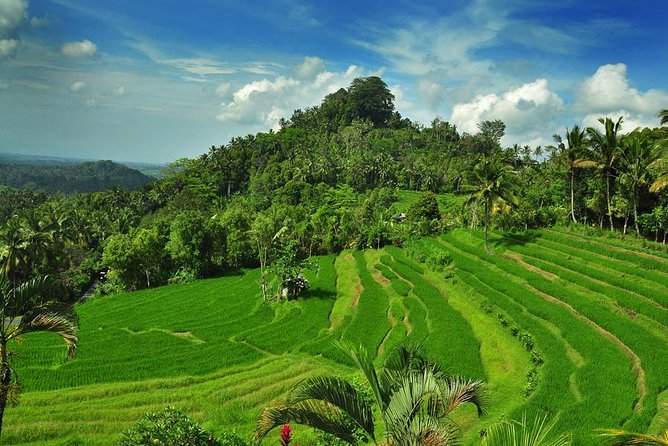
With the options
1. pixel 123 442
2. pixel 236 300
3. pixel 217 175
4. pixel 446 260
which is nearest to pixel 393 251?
pixel 446 260

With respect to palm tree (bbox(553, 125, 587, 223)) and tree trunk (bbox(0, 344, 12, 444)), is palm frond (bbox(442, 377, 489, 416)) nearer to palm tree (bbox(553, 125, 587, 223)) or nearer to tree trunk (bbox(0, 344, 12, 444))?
tree trunk (bbox(0, 344, 12, 444))

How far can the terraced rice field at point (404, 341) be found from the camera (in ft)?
55.3

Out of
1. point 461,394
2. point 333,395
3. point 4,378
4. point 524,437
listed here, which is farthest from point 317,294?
point 524,437

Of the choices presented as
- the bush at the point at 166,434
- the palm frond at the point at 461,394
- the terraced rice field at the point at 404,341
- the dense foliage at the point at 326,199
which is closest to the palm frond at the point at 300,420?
the palm frond at the point at 461,394

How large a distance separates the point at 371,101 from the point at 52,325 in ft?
485

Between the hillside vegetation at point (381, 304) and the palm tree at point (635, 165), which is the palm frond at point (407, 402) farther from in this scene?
the palm tree at point (635, 165)

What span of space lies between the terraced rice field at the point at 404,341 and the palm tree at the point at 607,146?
7.18 m

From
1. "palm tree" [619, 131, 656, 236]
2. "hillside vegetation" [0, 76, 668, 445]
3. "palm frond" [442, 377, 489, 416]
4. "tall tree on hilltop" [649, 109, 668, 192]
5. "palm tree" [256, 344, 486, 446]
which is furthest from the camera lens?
"palm tree" [619, 131, 656, 236]

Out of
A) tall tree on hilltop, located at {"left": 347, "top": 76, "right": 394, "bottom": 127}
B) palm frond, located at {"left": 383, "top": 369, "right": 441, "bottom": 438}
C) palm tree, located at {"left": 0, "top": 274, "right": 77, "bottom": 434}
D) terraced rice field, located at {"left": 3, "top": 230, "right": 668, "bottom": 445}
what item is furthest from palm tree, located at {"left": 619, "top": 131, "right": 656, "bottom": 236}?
tall tree on hilltop, located at {"left": 347, "top": 76, "right": 394, "bottom": 127}

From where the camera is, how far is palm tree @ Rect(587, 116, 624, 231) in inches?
1545

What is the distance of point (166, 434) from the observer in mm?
8734

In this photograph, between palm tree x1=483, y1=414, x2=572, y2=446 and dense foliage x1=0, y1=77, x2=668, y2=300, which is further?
dense foliage x1=0, y1=77, x2=668, y2=300

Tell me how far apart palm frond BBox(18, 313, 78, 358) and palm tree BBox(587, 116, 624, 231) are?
42951mm

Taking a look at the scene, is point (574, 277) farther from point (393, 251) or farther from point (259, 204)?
point (259, 204)
